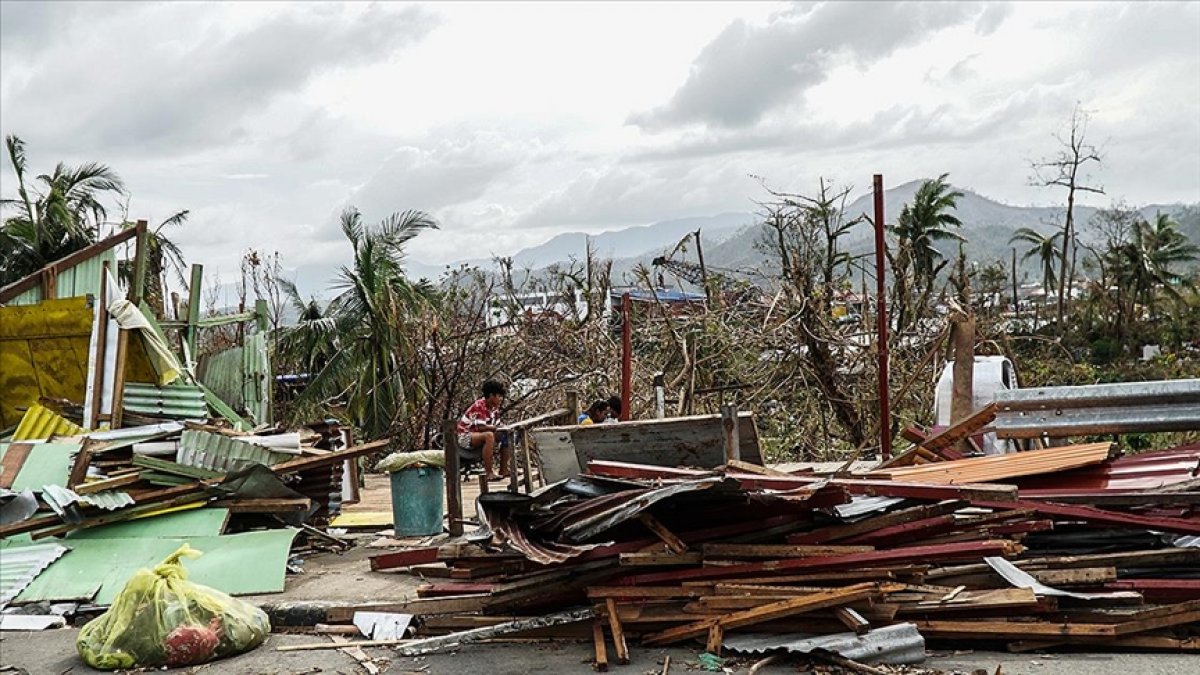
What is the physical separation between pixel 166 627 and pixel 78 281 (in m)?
7.33

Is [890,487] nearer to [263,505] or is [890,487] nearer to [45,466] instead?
[263,505]

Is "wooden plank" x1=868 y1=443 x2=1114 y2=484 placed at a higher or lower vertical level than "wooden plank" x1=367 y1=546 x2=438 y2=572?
higher

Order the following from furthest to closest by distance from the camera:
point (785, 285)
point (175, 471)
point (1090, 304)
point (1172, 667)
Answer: point (1090, 304)
point (785, 285)
point (175, 471)
point (1172, 667)

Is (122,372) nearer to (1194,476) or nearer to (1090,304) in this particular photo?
(1194,476)

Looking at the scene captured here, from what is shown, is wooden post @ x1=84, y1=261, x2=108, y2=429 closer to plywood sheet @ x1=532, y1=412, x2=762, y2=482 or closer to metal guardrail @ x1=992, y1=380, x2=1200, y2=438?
plywood sheet @ x1=532, y1=412, x2=762, y2=482

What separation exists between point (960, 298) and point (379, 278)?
10.8 metres

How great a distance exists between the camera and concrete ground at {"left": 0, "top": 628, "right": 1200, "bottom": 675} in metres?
6.09

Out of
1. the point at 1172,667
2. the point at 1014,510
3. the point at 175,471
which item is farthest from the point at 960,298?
the point at 175,471

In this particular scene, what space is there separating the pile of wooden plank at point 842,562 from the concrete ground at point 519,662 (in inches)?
5.3

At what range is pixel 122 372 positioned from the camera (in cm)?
1208

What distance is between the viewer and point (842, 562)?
21.7 feet

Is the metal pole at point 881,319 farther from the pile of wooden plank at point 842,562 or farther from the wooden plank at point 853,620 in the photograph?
the wooden plank at point 853,620

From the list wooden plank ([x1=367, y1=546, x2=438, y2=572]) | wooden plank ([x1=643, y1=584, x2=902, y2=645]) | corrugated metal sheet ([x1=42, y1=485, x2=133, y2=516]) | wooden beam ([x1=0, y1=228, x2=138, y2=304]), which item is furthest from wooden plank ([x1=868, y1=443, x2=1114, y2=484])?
wooden beam ([x1=0, y1=228, x2=138, y2=304])

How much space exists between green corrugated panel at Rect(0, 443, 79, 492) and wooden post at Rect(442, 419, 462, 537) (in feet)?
11.4
